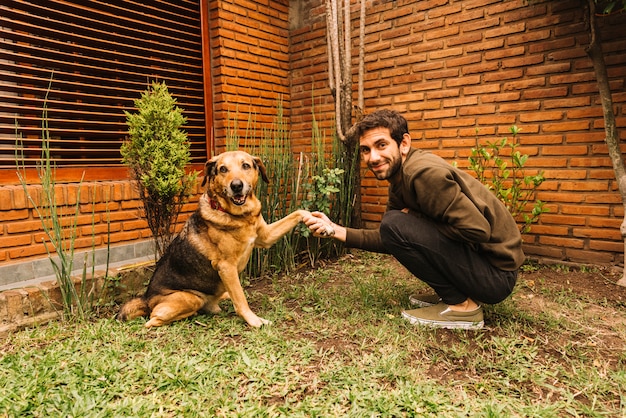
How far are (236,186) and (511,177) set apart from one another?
3.29 metres

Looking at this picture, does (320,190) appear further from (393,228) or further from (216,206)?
(393,228)

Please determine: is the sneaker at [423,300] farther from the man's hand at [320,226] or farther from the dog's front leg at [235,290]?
the dog's front leg at [235,290]

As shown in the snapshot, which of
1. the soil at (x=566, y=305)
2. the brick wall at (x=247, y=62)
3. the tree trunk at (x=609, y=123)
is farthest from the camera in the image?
the brick wall at (x=247, y=62)

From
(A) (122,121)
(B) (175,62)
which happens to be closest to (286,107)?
(B) (175,62)

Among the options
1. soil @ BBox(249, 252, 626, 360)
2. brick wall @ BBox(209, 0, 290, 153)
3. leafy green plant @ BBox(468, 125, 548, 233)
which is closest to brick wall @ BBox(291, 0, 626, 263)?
leafy green plant @ BBox(468, 125, 548, 233)

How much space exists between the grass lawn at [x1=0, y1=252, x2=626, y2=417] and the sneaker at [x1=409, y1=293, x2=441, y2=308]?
0.37 feet

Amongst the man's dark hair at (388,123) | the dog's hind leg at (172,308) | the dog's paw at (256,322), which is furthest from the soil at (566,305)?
the man's dark hair at (388,123)

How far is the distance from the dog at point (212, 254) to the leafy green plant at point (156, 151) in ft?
1.80

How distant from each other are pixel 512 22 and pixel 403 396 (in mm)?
4214

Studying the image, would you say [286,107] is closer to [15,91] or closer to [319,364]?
[15,91]

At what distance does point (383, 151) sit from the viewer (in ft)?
8.74

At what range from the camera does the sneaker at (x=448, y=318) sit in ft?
8.75

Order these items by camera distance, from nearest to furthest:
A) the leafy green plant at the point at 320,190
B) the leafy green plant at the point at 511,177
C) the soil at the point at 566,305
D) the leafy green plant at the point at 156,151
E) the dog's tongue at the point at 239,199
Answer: the soil at the point at 566,305
the dog's tongue at the point at 239,199
the leafy green plant at the point at 156,151
the leafy green plant at the point at 511,177
the leafy green plant at the point at 320,190

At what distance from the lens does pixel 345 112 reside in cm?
475
